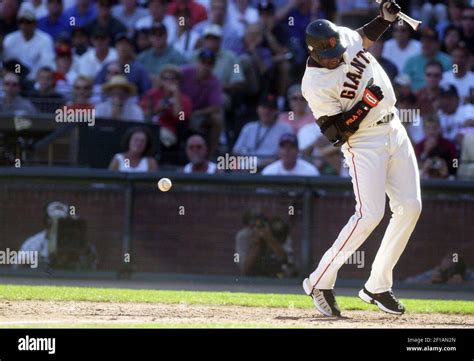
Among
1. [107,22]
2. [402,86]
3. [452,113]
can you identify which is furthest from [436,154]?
[107,22]

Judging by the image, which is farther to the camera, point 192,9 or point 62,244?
point 192,9

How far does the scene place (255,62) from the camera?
1350cm

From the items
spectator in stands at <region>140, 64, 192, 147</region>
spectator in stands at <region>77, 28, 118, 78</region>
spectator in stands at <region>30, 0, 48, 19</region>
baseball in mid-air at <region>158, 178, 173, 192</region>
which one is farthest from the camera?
spectator in stands at <region>30, 0, 48, 19</region>

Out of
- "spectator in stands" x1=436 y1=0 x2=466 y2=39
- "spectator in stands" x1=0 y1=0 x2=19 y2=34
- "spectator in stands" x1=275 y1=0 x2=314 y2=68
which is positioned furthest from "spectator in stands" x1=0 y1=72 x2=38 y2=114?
"spectator in stands" x1=436 y1=0 x2=466 y2=39

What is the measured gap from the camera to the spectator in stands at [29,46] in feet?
46.0

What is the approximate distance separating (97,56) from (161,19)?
98 cm

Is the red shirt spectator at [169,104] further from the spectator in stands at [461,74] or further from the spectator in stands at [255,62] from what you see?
the spectator in stands at [461,74]

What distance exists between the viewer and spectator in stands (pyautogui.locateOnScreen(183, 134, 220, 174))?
11.9 metres

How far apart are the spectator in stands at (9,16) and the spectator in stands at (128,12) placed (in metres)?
1.31

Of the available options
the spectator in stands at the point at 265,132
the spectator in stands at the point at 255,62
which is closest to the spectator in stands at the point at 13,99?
the spectator in stands at the point at 265,132

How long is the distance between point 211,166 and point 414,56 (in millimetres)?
3174

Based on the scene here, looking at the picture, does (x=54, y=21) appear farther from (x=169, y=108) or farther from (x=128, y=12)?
(x=169, y=108)

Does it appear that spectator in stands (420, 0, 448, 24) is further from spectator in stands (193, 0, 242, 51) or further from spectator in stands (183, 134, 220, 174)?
spectator in stands (183, 134, 220, 174)

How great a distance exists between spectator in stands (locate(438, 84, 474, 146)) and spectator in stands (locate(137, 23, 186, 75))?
3306mm
